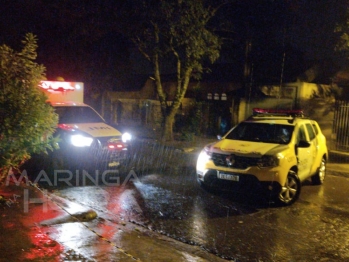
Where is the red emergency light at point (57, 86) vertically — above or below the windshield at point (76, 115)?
above

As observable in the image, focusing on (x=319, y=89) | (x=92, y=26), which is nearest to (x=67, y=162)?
(x=92, y=26)

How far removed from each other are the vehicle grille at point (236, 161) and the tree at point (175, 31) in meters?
6.85

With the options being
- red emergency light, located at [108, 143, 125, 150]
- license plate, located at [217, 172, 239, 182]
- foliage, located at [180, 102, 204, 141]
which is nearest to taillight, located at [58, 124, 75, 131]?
red emergency light, located at [108, 143, 125, 150]

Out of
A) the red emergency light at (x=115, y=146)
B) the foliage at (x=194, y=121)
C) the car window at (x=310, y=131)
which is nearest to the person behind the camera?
the car window at (x=310, y=131)

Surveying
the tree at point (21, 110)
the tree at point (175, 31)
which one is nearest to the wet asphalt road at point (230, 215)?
the tree at point (21, 110)

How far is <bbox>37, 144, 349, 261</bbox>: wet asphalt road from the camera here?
18.7 feet

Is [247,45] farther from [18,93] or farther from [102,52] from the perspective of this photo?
[18,93]

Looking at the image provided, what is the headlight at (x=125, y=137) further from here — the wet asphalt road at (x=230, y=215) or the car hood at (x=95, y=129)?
the wet asphalt road at (x=230, y=215)

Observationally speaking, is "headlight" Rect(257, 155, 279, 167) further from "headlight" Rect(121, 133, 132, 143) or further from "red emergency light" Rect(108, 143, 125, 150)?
"headlight" Rect(121, 133, 132, 143)

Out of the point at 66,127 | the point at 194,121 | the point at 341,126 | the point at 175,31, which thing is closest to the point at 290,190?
the point at 66,127

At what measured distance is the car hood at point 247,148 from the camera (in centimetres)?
766

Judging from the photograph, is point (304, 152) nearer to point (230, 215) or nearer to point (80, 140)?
point (230, 215)

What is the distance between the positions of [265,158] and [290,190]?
857 millimetres

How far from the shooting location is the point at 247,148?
791 cm
